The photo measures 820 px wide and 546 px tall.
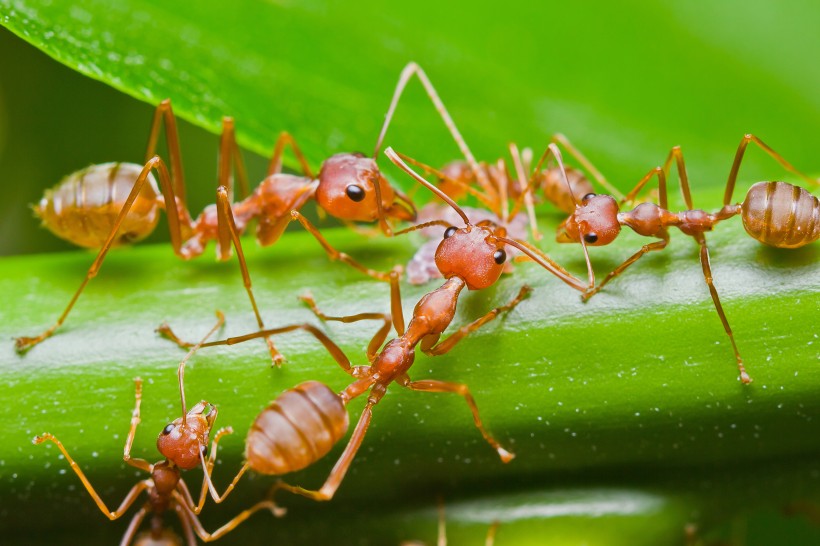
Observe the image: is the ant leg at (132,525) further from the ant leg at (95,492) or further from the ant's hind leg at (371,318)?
the ant's hind leg at (371,318)

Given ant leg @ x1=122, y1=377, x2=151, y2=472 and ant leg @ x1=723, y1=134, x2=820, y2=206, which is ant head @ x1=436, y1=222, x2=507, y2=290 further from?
ant leg @ x1=122, y1=377, x2=151, y2=472

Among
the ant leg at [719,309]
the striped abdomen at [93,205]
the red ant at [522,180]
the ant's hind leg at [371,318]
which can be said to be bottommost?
the ant's hind leg at [371,318]

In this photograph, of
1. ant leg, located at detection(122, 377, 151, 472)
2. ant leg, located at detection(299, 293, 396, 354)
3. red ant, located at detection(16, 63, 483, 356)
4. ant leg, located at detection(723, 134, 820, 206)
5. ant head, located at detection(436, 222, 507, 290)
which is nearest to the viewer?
ant leg, located at detection(122, 377, 151, 472)

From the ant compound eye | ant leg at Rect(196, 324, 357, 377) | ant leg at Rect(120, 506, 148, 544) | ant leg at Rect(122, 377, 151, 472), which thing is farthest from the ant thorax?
ant leg at Rect(120, 506, 148, 544)

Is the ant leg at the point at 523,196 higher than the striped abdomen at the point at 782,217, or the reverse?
the ant leg at the point at 523,196

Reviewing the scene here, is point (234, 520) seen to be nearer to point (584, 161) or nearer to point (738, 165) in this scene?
point (584, 161)

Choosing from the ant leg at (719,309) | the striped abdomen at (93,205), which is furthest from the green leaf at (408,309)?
the striped abdomen at (93,205)

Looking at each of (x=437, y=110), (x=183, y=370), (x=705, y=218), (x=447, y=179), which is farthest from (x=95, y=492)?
(x=705, y=218)
